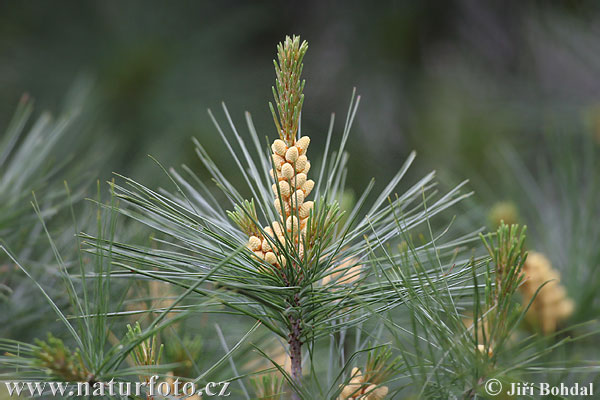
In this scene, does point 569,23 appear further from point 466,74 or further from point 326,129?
point 326,129

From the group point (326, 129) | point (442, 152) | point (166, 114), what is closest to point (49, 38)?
point (166, 114)

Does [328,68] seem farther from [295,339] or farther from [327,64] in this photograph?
[295,339]

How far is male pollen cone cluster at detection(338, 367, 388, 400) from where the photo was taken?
33cm

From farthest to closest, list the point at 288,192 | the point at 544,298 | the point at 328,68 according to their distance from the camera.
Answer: the point at 328,68 < the point at 544,298 < the point at 288,192

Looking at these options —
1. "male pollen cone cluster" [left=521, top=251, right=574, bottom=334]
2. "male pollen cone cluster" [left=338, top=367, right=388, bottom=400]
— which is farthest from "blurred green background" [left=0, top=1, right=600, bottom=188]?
"male pollen cone cluster" [left=338, top=367, right=388, bottom=400]

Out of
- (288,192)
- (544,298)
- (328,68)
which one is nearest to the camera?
(288,192)

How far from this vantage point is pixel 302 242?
1.06 feet

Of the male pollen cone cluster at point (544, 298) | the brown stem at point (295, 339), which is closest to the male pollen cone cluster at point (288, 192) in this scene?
the brown stem at point (295, 339)

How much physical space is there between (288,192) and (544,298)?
30cm

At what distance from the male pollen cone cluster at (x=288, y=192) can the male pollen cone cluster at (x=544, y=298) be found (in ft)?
0.79

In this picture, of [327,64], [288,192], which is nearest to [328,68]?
[327,64]

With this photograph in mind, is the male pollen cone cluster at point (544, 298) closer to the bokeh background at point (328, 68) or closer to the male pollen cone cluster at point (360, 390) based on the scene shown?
the male pollen cone cluster at point (360, 390)

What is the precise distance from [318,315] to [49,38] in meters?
1.12

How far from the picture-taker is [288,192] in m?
0.32
